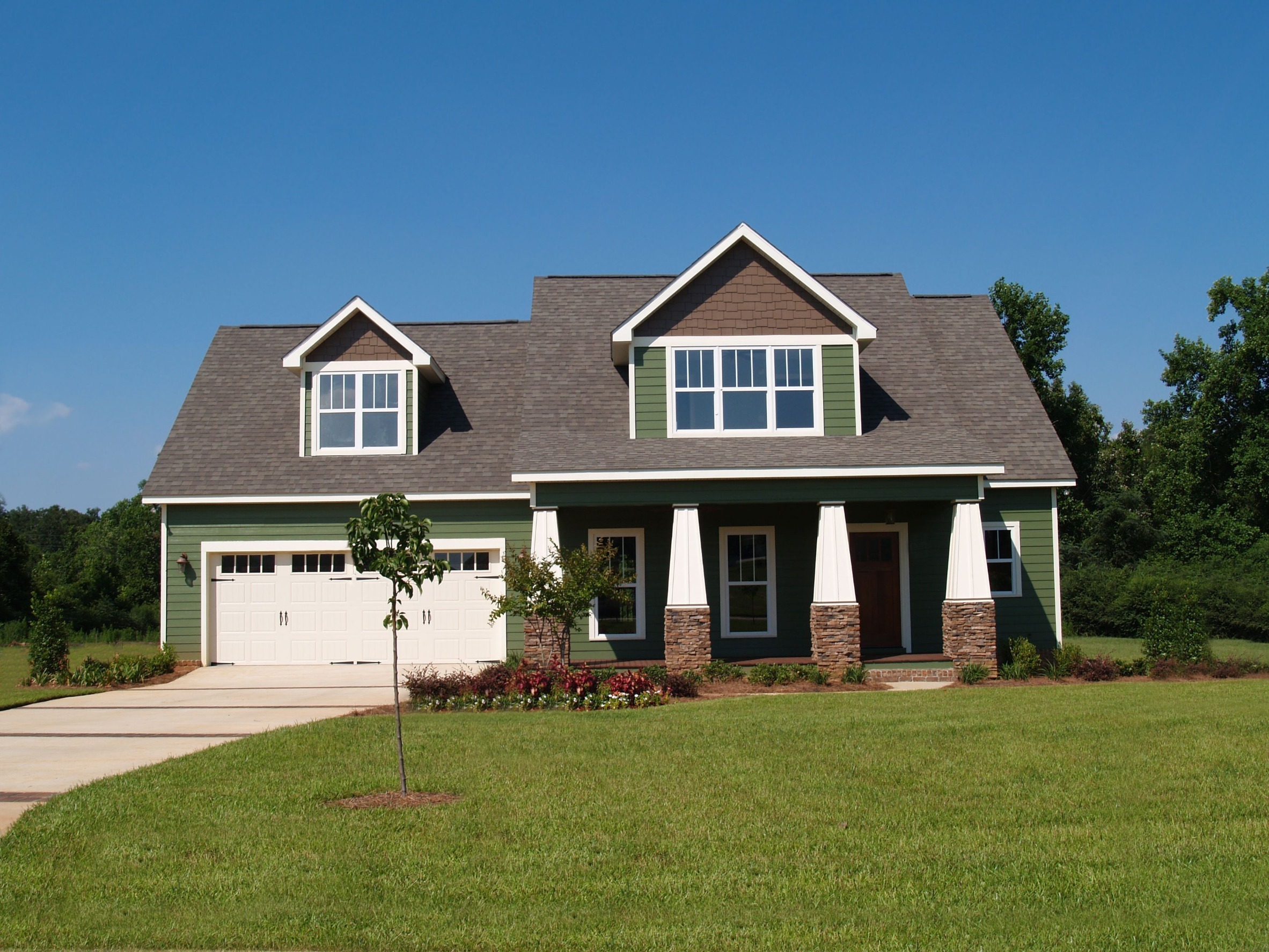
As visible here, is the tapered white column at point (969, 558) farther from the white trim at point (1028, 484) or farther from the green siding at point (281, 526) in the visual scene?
the green siding at point (281, 526)

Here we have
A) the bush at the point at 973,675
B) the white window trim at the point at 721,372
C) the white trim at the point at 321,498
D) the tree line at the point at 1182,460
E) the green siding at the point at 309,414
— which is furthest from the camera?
the tree line at the point at 1182,460

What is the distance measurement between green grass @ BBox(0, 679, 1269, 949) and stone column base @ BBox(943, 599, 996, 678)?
6.16m

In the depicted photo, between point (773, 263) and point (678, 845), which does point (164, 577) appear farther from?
point (678, 845)

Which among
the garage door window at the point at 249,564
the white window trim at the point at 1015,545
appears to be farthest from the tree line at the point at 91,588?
the white window trim at the point at 1015,545

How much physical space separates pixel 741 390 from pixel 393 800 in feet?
42.2

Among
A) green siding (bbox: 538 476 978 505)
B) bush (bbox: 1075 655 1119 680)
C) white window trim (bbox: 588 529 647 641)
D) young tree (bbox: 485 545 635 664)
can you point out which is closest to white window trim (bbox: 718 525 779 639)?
white window trim (bbox: 588 529 647 641)

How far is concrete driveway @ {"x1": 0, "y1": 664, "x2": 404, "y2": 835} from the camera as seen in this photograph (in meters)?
10.8

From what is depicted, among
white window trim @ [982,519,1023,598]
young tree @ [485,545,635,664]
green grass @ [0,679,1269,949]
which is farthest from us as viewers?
white window trim @ [982,519,1023,598]

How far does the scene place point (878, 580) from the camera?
21453 mm

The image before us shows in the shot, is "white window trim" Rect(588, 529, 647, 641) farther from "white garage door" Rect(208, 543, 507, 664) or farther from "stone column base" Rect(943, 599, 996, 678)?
"stone column base" Rect(943, 599, 996, 678)

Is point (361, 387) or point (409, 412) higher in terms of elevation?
point (361, 387)

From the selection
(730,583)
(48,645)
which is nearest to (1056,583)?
(730,583)

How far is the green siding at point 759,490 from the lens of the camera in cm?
1850

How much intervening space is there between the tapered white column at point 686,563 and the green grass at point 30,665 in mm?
9935
